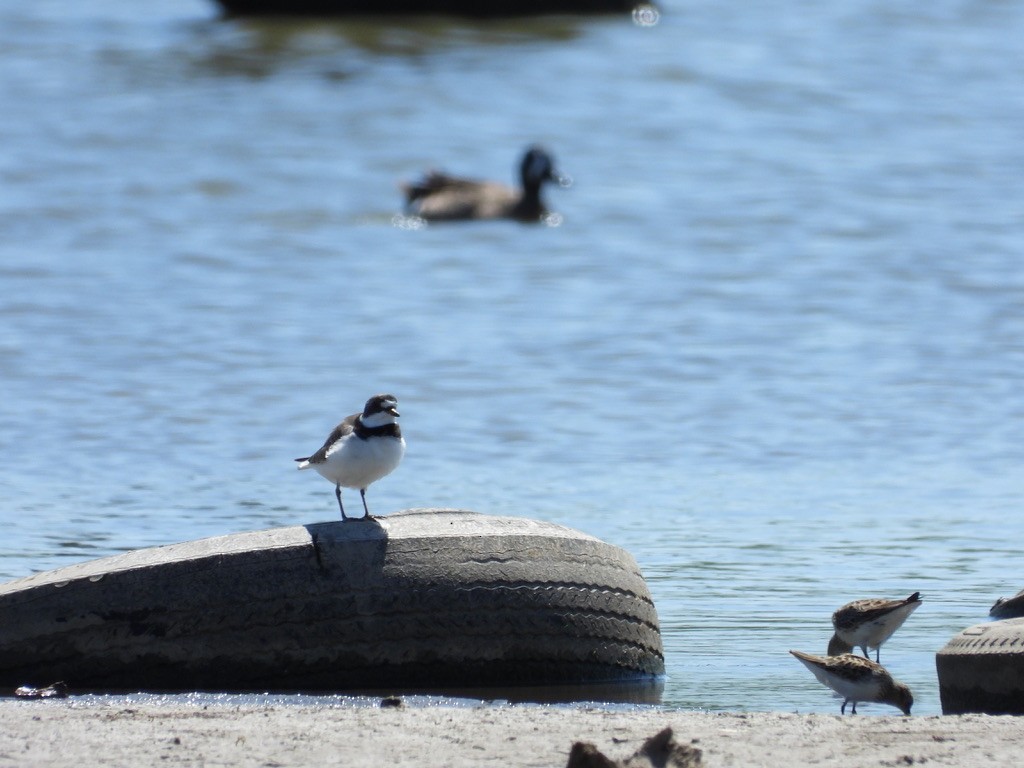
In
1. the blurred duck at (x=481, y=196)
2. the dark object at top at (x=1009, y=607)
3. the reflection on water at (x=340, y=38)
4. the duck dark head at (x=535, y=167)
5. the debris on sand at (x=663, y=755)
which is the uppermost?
the debris on sand at (x=663, y=755)

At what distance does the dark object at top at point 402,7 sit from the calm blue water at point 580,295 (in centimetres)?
48

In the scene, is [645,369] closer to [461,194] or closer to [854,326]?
[854,326]

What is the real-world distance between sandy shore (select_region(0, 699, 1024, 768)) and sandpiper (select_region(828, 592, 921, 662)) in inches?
38.0

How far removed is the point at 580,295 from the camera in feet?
62.4

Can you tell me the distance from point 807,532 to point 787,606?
1.48 meters

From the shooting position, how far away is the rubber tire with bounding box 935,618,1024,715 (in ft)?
22.8

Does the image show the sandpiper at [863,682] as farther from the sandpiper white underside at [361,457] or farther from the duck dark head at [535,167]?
the duck dark head at [535,167]

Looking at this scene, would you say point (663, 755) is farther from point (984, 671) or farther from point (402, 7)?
point (402, 7)

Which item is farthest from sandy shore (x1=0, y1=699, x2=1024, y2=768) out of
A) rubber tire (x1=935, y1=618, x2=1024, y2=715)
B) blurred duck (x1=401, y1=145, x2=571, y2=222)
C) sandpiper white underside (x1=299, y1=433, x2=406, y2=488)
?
blurred duck (x1=401, y1=145, x2=571, y2=222)

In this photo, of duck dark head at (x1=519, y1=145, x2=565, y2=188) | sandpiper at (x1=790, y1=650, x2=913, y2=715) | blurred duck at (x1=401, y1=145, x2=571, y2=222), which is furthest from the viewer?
duck dark head at (x1=519, y1=145, x2=565, y2=188)

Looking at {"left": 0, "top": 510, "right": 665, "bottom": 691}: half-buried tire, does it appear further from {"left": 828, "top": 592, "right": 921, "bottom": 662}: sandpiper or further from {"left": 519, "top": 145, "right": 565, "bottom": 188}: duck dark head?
{"left": 519, "top": 145, "right": 565, "bottom": 188}: duck dark head

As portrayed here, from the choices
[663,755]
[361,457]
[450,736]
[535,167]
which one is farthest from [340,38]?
[663,755]

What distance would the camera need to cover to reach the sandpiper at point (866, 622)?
25.4 feet

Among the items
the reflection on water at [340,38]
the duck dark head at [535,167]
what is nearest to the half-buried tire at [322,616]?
the duck dark head at [535,167]
